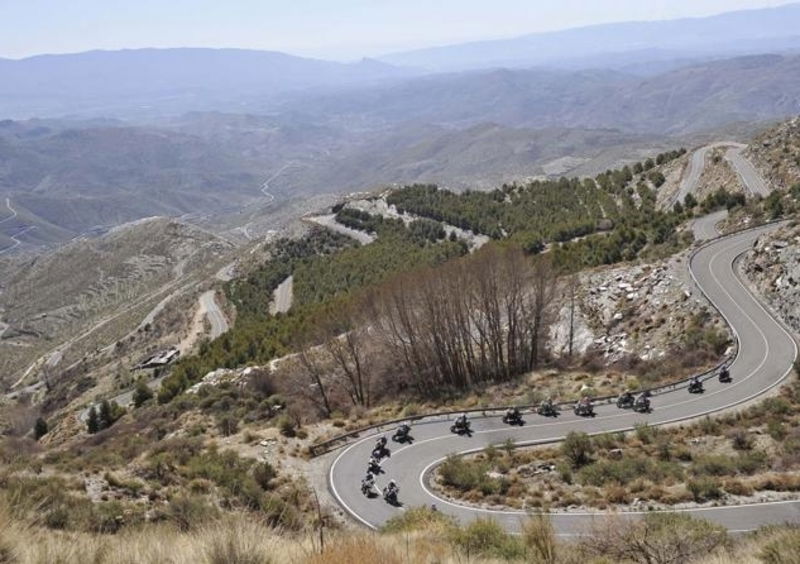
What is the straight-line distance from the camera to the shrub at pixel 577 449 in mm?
24094

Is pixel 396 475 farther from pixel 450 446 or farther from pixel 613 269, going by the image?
pixel 613 269

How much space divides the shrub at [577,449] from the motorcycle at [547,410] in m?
5.35

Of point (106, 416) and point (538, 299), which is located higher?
point (538, 299)

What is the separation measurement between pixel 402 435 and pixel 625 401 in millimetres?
11052

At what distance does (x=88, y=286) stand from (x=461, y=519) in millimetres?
186615

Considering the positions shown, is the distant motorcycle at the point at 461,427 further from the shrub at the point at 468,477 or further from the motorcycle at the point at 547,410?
the shrub at the point at 468,477

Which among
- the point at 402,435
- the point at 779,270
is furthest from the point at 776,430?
the point at 779,270

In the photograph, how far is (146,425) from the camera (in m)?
41.5

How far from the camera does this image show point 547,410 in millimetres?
30641

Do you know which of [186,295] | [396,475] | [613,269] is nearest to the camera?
[396,475]

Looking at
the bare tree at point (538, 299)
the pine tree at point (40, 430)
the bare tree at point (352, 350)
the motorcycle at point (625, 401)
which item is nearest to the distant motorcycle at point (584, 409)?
the motorcycle at point (625, 401)

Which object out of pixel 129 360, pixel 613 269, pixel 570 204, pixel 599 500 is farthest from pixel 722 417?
pixel 129 360

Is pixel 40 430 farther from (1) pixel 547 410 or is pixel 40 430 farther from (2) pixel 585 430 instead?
(2) pixel 585 430

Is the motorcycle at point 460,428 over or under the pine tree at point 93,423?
over
